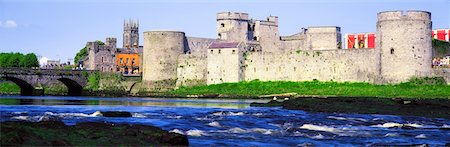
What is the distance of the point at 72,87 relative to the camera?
2554 inches

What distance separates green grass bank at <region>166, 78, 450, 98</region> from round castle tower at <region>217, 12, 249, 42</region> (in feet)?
24.0

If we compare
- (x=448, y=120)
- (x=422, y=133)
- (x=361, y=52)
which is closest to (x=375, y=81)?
(x=361, y=52)

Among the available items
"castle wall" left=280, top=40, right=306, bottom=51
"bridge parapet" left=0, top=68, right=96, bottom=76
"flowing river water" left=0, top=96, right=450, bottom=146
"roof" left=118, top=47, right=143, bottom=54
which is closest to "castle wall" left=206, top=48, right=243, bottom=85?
"castle wall" left=280, top=40, right=306, bottom=51

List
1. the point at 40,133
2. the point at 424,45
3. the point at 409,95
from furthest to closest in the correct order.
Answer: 1. the point at 424,45
2. the point at 409,95
3. the point at 40,133

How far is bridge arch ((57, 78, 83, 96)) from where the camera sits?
62.1 metres

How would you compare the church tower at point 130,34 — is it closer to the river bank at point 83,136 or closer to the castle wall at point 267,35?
the castle wall at point 267,35

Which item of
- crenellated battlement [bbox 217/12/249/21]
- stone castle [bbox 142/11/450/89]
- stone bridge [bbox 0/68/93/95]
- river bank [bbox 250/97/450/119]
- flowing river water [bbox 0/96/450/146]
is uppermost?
crenellated battlement [bbox 217/12/249/21]

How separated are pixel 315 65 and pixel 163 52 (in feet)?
44.4

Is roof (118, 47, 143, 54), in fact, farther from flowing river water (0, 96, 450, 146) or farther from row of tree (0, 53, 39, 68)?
flowing river water (0, 96, 450, 146)

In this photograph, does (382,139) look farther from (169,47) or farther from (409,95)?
(169,47)

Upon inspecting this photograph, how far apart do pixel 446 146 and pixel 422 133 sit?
4.59 m

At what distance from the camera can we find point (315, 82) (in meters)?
56.0

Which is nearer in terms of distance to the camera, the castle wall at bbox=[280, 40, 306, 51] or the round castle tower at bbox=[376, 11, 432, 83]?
the round castle tower at bbox=[376, 11, 432, 83]

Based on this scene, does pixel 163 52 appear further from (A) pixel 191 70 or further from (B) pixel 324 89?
(B) pixel 324 89
